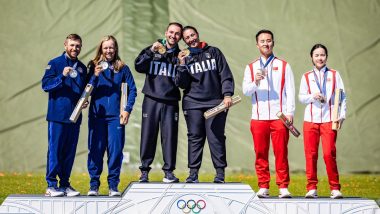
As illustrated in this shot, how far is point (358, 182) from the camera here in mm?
10875

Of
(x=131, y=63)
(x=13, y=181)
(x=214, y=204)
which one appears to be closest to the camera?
(x=214, y=204)

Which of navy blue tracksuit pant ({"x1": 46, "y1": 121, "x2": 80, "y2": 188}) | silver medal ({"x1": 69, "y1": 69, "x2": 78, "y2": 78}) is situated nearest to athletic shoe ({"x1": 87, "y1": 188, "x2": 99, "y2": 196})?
navy blue tracksuit pant ({"x1": 46, "y1": 121, "x2": 80, "y2": 188})

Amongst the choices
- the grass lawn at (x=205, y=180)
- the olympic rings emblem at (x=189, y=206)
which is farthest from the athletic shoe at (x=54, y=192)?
the grass lawn at (x=205, y=180)

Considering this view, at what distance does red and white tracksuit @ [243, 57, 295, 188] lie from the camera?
25.0ft

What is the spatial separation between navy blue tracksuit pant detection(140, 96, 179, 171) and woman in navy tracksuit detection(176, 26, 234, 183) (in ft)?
0.56

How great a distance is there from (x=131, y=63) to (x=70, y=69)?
13.7 feet

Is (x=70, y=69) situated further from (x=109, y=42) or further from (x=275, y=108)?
(x=275, y=108)

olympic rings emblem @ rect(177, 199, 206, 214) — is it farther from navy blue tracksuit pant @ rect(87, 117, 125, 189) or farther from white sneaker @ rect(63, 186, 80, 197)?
white sneaker @ rect(63, 186, 80, 197)

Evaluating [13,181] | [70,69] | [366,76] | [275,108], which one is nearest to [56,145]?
[70,69]

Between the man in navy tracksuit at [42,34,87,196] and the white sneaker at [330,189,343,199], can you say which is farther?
the white sneaker at [330,189,343,199]

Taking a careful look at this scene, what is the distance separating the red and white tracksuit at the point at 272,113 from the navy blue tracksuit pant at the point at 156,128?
0.77 m

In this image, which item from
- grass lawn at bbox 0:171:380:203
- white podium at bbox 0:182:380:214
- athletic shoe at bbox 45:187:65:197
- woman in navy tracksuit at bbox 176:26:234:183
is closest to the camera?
white podium at bbox 0:182:380:214

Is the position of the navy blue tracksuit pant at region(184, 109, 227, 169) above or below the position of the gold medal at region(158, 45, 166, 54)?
below

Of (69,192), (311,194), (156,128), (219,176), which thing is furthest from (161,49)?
(311,194)
